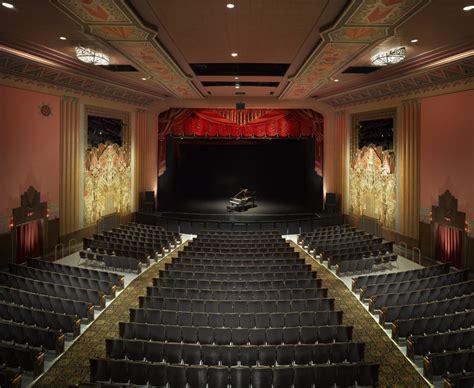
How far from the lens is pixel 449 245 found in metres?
12.9

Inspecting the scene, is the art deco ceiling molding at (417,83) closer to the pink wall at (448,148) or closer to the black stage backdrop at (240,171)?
the pink wall at (448,148)

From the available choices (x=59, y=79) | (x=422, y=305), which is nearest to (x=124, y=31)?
(x=59, y=79)

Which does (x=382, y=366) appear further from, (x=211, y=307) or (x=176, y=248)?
(x=176, y=248)

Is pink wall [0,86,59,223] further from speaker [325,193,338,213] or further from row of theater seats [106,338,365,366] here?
speaker [325,193,338,213]

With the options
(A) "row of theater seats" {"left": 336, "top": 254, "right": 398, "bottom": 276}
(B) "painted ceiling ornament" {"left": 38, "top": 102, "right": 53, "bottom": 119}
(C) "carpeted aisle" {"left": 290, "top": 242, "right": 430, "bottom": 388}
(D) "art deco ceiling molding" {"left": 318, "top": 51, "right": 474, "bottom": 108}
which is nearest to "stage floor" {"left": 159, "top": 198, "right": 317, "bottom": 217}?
(D) "art deco ceiling molding" {"left": 318, "top": 51, "right": 474, "bottom": 108}

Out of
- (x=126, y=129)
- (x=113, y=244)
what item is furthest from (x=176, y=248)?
(x=126, y=129)

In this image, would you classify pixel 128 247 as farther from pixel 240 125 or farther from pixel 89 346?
pixel 240 125

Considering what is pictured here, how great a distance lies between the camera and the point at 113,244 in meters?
13.5

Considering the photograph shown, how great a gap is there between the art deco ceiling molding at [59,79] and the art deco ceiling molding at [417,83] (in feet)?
31.5

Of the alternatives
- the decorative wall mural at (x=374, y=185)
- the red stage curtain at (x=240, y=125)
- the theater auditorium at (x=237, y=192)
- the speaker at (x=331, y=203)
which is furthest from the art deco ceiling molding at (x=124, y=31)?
the speaker at (x=331, y=203)

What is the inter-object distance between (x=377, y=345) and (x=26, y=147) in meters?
11.9

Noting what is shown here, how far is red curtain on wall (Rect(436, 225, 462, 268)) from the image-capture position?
41.1 feet

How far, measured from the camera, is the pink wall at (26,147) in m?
11.8

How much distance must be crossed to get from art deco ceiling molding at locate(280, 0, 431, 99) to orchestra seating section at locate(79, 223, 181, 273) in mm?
8050
